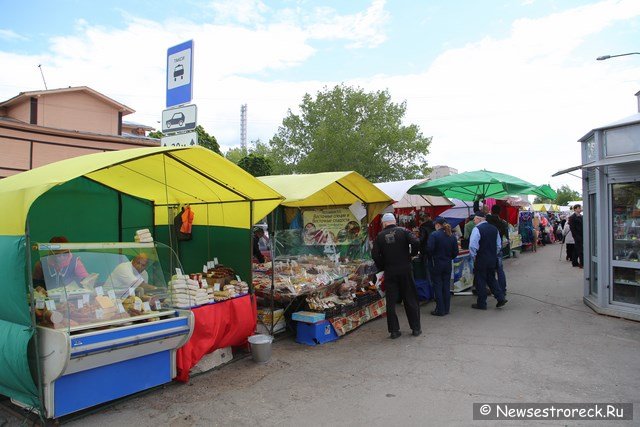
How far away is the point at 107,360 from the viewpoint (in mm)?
4027

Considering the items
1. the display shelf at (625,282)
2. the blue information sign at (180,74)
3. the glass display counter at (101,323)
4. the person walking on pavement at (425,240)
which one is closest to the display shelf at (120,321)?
the glass display counter at (101,323)

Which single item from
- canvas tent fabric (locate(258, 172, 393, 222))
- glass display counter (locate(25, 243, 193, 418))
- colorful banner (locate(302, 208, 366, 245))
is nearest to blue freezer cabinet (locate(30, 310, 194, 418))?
glass display counter (locate(25, 243, 193, 418))

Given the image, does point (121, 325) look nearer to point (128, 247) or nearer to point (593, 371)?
point (128, 247)

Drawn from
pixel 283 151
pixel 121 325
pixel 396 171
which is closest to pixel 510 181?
pixel 121 325

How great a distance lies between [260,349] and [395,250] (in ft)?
8.32

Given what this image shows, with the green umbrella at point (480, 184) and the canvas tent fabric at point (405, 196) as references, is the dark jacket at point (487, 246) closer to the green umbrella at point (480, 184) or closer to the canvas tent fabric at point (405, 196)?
the green umbrella at point (480, 184)

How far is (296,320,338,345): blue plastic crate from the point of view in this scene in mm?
6311

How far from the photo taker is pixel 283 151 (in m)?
29.7

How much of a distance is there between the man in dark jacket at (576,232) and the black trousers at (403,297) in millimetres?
8877

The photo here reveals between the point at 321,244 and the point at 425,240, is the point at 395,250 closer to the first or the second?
the point at 321,244

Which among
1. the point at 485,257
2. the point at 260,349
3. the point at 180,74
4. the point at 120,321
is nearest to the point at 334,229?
the point at 485,257

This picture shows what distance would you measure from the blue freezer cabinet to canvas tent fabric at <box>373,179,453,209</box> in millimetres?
5790

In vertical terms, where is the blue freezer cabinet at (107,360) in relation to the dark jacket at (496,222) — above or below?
below

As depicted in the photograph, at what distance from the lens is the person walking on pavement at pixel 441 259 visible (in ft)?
25.3
